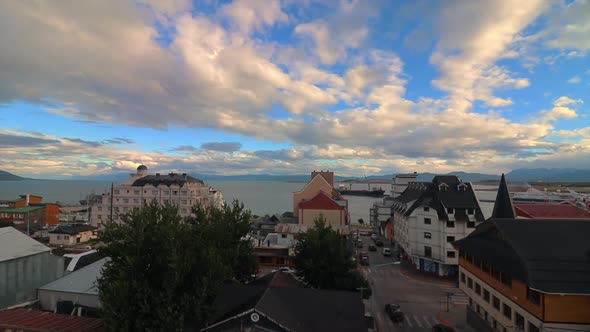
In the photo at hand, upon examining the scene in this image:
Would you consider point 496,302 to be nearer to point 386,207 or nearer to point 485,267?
point 485,267

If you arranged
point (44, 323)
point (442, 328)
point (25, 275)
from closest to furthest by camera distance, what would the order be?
point (44, 323) < point (442, 328) < point (25, 275)

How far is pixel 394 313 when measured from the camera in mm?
29781

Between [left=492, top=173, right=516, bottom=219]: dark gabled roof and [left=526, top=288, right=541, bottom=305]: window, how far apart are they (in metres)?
14.7

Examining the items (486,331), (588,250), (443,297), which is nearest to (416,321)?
(486,331)

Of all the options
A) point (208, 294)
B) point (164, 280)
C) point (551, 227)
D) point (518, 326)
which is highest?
point (551, 227)

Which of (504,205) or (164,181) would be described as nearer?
(504,205)

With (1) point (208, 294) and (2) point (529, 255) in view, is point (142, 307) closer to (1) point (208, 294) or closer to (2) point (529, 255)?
(1) point (208, 294)

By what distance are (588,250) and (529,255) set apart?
3530mm

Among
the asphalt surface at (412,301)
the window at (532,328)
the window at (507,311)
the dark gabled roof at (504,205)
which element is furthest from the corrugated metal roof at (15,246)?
the dark gabled roof at (504,205)

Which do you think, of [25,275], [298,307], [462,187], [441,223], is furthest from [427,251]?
[25,275]

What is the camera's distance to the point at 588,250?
19.8 metres

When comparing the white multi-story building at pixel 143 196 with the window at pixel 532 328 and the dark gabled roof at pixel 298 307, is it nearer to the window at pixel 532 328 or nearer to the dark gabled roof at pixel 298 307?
the dark gabled roof at pixel 298 307

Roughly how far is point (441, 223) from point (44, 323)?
44858 mm

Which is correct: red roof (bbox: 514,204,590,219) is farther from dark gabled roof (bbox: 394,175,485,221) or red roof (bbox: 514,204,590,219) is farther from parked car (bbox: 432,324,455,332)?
parked car (bbox: 432,324,455,332)
